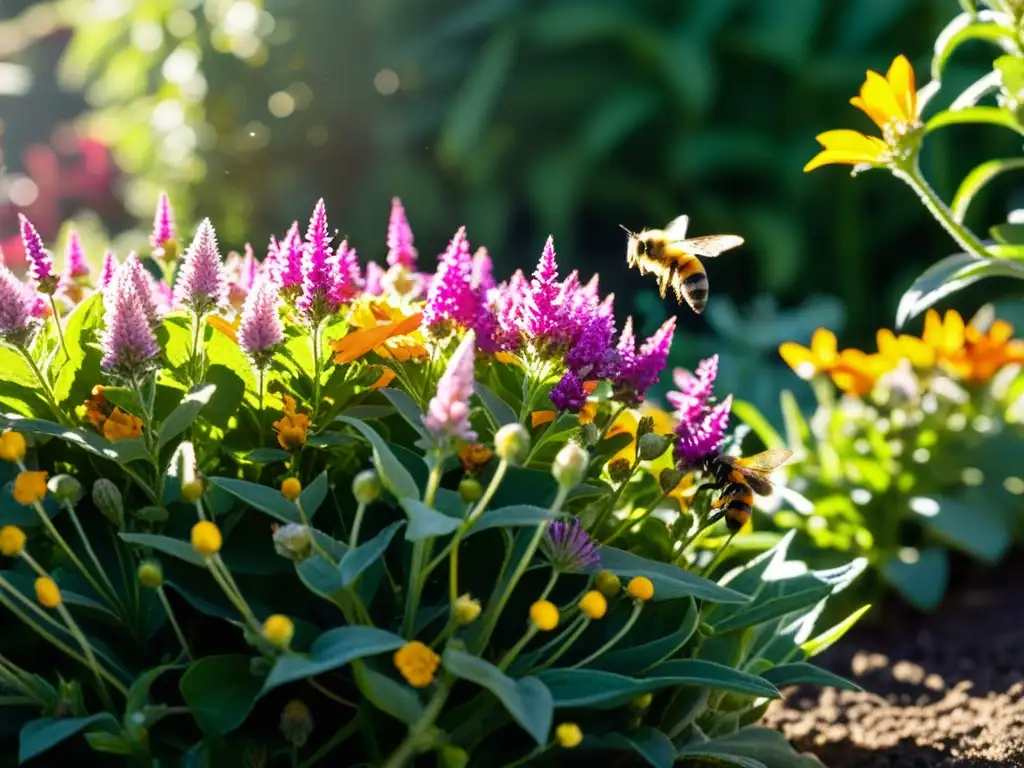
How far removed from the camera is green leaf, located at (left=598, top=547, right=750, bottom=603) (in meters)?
1.34

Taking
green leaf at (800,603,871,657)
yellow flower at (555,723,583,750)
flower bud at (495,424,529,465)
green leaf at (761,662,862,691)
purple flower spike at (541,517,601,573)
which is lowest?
green leaf at (761,662,862,691)

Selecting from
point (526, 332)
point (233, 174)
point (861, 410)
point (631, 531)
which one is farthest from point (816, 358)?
point (233, 174)

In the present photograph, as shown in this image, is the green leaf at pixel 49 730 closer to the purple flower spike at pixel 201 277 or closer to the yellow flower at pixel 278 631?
the yellow flower at pixel 278 631

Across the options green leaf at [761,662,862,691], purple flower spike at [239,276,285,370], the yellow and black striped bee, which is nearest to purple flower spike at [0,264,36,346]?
purple flower spike at [239,276,285,370]

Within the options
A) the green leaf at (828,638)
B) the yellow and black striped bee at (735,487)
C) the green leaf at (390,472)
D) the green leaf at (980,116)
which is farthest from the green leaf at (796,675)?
the green leaf at (980,116)

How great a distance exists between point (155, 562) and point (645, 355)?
1.91 feet

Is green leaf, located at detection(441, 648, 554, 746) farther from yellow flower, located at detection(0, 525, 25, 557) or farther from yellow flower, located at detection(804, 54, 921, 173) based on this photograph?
yellow flower, located at detection(804, 54, 921, 173)

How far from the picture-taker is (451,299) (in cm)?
141

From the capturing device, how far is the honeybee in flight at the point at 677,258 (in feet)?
5.64

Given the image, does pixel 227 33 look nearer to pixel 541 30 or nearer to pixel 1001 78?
pixel 541 30

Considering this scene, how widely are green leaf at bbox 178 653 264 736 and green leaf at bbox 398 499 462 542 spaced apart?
245 millimetres

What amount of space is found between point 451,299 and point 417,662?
0.43 metres

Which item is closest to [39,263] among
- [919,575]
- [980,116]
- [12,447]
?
[12,447]

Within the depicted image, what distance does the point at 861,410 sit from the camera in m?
2.83
